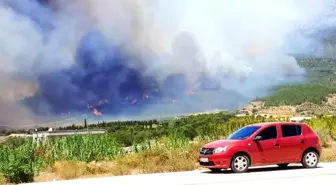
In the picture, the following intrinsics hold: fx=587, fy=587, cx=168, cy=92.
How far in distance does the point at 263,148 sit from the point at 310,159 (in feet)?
7.23

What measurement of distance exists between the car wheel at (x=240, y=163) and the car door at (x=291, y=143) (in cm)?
153

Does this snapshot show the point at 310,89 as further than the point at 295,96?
Yes

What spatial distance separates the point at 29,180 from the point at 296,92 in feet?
267

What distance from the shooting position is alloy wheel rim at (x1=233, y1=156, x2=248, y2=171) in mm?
20594

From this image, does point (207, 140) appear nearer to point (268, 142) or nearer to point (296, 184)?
point (268, 142)

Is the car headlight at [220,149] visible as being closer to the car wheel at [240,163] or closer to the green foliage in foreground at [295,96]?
the car wheel at [240,163]

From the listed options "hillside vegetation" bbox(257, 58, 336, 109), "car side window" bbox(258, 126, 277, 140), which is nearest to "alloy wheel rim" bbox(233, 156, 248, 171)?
"car side window" bbox(258, 126, 277, 140)

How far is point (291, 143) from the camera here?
846 inches

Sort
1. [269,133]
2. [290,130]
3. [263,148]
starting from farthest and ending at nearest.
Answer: [290,130], [269,133], [263,148]

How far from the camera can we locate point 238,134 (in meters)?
21.8

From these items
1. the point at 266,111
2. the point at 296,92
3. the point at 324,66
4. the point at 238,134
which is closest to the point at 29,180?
the point at 238,134

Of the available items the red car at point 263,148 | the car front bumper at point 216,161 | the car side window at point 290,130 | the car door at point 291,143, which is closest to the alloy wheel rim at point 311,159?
the red car at point 263,148

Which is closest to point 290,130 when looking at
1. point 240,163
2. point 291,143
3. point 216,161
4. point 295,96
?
point 291,143

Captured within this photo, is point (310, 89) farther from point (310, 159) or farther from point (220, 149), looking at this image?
point (220, 149)
